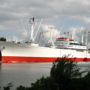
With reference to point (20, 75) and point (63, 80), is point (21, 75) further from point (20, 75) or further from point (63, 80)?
point (63, 80)

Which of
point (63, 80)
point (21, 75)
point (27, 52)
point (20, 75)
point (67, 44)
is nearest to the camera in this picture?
point (63, 80)

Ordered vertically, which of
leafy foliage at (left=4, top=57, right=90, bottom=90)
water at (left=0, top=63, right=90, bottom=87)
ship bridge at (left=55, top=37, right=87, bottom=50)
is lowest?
water at (left=0, top=63, right=90, bottom=87)

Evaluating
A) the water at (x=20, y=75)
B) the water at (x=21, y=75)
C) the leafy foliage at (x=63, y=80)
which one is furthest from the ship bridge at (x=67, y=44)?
the leafy foliage at (x=63, y=80)

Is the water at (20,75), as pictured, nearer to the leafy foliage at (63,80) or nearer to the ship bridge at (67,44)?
the leafy foliage at (63,80)

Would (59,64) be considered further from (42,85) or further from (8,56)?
(8,56)

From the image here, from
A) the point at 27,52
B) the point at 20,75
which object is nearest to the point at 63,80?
the point at 20,75

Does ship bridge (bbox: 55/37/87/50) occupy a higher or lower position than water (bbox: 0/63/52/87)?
higher

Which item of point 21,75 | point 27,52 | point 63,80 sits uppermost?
point 27,52

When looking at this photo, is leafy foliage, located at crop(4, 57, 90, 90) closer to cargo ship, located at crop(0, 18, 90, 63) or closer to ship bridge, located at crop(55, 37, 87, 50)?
cargo ship, located at crop(0, 18, 90, 63)

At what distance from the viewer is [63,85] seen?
73.9 ft

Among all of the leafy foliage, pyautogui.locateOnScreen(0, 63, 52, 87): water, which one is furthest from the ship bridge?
the leafy foliage

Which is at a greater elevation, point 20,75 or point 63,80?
point 63,80

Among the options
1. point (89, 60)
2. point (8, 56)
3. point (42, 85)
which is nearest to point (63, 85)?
point (42, 85)

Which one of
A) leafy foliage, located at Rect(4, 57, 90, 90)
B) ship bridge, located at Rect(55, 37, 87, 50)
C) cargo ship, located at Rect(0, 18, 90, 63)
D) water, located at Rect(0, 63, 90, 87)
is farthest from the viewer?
ship bridge, located at Rect(55, 37, 87, 50)
